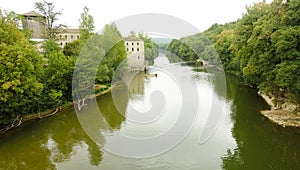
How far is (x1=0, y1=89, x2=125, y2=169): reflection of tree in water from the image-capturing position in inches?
475

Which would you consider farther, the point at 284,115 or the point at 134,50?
the point at 134,50

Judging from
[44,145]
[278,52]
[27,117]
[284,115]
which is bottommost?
[44,145]

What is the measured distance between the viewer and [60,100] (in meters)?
20.1

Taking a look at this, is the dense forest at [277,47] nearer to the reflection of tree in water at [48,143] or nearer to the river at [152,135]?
the river at [152,135]

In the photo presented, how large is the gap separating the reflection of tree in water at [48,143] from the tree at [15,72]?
1.53 meters

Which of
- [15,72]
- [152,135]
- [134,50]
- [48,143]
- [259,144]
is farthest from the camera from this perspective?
[134,50]

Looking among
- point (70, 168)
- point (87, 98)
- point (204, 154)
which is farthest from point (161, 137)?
point (87, 98)

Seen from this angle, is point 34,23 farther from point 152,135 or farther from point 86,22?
point 152,135

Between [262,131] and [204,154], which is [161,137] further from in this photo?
[262,131]

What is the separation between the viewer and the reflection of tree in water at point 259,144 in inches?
452

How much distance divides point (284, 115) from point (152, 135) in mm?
9762

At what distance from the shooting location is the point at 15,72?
1432 centimetres

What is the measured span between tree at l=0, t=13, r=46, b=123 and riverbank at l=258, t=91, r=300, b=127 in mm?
16345

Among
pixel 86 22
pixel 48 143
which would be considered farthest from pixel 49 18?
pixel 48 143
